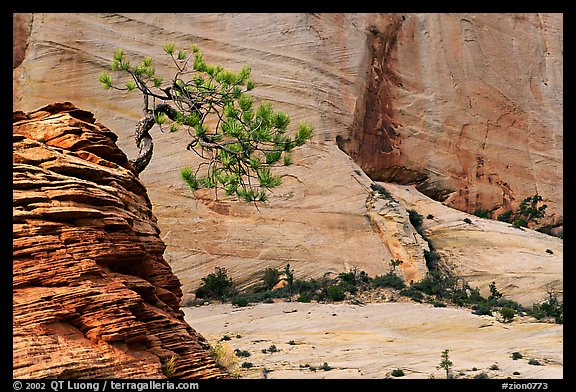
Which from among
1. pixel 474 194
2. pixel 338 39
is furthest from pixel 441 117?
pixel 338 39

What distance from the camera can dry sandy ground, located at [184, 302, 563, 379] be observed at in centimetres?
1274

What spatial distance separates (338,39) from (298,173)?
9.87m

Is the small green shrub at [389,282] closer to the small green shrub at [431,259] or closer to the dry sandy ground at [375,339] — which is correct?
the dry sandy ground at [375,339]

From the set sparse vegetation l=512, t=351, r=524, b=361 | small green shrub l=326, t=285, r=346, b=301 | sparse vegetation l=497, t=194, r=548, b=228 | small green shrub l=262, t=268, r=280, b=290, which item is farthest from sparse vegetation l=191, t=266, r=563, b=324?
sparse vegetation l=497, t=194, r=548, b=228

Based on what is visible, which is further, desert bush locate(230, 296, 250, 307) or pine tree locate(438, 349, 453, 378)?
desert bush locate(230, 296, 250, 307)

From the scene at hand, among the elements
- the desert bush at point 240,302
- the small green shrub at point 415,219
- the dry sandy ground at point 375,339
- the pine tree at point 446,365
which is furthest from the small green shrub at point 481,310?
the small green shrub at point 415,219

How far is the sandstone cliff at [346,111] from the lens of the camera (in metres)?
28.4

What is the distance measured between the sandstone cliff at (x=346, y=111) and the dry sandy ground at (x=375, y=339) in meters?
5.83

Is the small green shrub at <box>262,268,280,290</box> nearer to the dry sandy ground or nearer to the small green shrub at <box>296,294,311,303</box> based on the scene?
the small green shrub at <box>296,294,311,303</box>

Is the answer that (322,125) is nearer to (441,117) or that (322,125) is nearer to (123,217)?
(441,117)

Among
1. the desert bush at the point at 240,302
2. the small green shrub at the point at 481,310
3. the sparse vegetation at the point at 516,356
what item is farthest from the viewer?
the desert bush at the point at 240,302

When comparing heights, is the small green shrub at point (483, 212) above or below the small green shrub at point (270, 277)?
above

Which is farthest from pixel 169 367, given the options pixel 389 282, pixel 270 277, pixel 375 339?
pixel 270 277

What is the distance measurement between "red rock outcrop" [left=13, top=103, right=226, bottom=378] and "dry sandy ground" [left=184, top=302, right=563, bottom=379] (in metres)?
3.09
